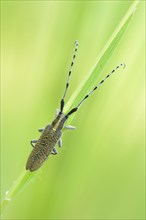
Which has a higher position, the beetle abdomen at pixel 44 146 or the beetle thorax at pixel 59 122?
the beetle thorax at pixel 59 122

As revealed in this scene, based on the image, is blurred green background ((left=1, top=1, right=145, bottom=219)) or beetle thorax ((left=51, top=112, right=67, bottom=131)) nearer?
blurred green background ((left=1, top=1, right=145, bottom=219))

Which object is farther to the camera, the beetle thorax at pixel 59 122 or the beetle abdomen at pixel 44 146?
the beetle thorax at pixel 59 122

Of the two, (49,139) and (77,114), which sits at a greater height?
(77,114)

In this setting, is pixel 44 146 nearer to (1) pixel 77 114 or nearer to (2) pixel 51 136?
(2) pixel 51 136

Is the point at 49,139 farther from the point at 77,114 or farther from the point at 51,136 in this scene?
the point at 77,114

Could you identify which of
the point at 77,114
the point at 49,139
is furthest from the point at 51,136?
the point at 77,114

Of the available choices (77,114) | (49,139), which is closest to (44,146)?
(49,139)

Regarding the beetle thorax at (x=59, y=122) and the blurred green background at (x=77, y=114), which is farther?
the beetle thorax at (x=59, y=122)

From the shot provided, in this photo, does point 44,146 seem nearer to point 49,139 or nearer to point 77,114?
point 49,139

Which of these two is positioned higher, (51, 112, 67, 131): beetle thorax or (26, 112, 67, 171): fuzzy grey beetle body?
(51, 112, 67, 131): beetle thorax
